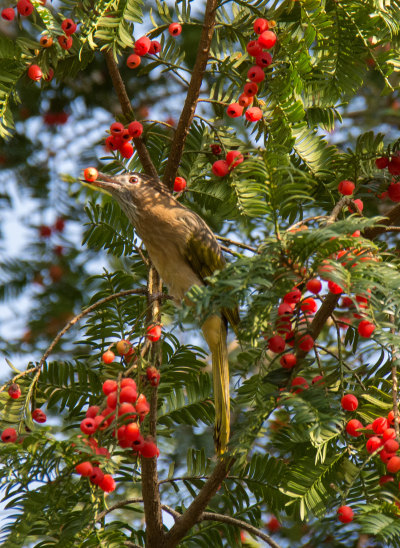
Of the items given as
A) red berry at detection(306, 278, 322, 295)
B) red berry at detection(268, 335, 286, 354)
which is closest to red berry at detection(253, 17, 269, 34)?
red berry at detection(306, 278, 322, 295)

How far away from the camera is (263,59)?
2.14 m

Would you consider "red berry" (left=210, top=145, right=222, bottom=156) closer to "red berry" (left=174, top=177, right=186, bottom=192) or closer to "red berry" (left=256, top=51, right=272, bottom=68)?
"red berry" (left=174, top=177, right=186, bottom=192)

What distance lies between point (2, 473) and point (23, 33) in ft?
10.0

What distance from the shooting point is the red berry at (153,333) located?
196 centimetres

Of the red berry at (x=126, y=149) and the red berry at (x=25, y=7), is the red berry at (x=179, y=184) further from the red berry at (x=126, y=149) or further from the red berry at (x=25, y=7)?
the red berry at (x=25, y=7)

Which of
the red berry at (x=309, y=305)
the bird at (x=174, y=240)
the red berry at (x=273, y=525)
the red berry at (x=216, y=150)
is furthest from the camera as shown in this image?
the red berry at (x=273, y=525)

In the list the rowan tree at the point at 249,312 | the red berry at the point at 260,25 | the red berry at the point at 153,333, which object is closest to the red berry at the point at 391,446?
the rowan tree at the point at 249,312

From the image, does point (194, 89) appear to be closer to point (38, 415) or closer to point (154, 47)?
point (154, 47)

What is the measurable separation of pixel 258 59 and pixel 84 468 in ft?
4.43

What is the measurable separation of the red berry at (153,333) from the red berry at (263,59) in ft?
2.95

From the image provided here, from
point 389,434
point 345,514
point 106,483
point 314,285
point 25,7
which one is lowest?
point 345,514

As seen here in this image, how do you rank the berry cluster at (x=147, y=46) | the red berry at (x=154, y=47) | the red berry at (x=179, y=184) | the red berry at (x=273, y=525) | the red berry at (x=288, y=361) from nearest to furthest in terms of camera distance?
1. the red berry at (x=288, y=361)
2. the berry cluster at (x=147, y=46)
3. the red berry at (x=154, y=47)
4. the red berry at (x=179, y=184)
5. the red berry at (x=273, y=525)

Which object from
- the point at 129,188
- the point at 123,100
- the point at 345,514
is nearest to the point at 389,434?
the point at 345,514

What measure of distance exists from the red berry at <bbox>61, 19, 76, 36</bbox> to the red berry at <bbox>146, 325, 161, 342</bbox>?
3.31 ft
